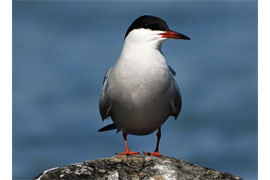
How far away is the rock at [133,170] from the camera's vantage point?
12.9ft

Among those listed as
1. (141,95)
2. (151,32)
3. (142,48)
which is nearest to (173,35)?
(151,32)

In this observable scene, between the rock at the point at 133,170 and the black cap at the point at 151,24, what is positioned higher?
the black cap at the point at 151,24

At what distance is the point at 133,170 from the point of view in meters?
4.13

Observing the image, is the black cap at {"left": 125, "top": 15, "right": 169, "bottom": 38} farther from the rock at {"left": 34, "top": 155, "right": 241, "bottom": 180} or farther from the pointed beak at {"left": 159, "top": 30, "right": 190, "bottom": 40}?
the rock at {"left": 34, "top": 155, "right": 241, "bottom": 180}

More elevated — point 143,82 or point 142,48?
point 142,48

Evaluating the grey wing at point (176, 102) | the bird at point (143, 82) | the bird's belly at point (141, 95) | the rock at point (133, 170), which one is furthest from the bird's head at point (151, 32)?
the rock at point (133, 170)

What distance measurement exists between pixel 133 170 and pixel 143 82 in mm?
1252

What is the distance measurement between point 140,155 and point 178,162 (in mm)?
423

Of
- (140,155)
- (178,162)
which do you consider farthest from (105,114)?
(178,162)

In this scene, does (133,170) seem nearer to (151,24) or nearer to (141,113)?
(141,113)

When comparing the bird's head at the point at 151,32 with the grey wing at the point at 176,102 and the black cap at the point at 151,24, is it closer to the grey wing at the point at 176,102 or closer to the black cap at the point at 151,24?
the black cap at the point at 151,24

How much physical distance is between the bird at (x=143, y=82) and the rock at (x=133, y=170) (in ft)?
2.60

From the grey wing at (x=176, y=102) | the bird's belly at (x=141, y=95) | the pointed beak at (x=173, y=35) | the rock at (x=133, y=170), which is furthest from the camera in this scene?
the grey wing at (x=176, y=102)

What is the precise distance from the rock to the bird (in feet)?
2.60
